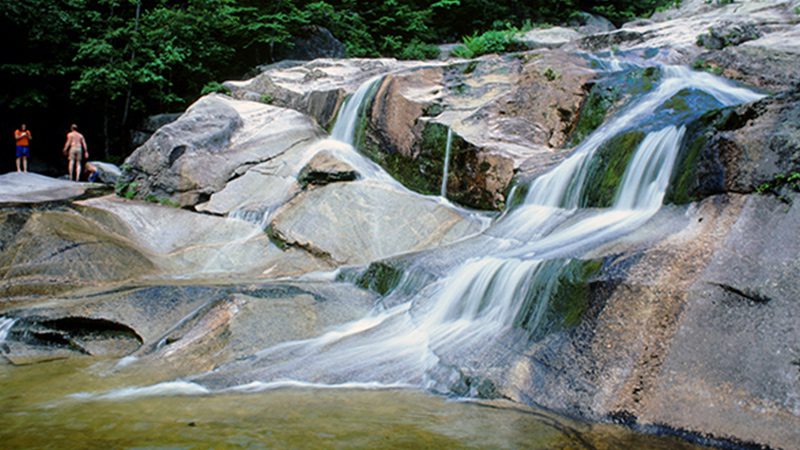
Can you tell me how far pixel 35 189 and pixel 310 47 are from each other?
10.5m

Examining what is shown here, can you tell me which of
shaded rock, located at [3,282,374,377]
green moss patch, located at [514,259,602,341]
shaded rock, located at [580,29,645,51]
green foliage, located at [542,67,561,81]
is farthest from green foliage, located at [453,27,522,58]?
green moss patch, located at [514,259,602,341]

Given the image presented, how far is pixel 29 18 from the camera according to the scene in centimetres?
1866

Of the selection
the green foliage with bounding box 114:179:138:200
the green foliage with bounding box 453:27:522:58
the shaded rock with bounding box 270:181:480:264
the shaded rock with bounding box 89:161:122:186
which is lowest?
the shaded rock with bounding box 89:161:122:186

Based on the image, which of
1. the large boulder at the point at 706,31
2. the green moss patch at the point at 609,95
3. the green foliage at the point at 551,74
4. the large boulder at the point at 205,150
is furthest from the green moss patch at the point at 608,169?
the large boulder at the point at 205,150

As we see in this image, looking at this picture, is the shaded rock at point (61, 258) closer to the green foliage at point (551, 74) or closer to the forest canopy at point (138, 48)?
the green foliage at point (551, 74)

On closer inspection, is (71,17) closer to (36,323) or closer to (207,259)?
(207,259)

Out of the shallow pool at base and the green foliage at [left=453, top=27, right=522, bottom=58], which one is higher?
the green foliage at [left=453, top=27, right=522, bottom=58]

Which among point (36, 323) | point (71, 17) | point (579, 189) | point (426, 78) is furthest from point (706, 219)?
point (71, 17)

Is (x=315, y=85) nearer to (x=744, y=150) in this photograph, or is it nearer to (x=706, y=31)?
(x=706, y=31)

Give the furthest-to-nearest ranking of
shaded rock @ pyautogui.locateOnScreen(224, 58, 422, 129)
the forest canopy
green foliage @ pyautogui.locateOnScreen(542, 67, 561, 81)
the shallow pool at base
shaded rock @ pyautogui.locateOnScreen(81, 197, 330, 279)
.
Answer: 1. the forest canopy
2. shaded rock @ pyautogui.locateOnScreen(224, 58, 422, 129)
3. green foliage @ pyautogui.locateOnScreen(542, 67, 561, 81)
4. shaded rock @ pyautogui.locateOnScreen(81, 197, 330, 279)
5. the shallow pool at base

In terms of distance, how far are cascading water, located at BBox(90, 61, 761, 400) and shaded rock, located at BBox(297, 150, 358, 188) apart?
371cm

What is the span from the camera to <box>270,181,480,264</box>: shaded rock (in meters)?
9.45

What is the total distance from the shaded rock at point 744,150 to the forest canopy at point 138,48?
16.0 meters

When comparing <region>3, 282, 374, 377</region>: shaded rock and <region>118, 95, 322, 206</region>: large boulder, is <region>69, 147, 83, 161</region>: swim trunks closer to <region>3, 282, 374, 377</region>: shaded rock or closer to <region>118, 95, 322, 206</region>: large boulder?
<region>118, 95, 322, 206</region>: large boulder
